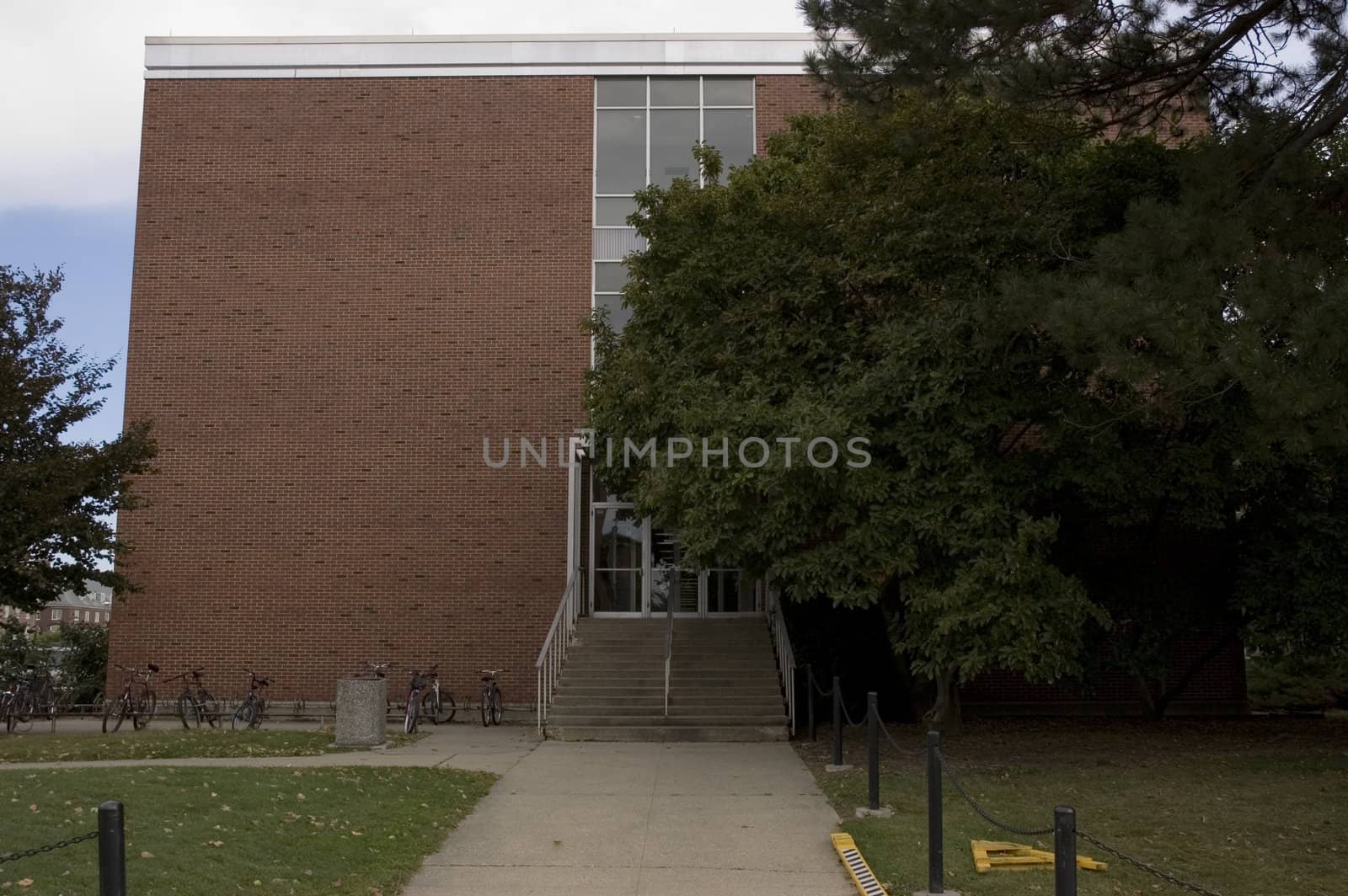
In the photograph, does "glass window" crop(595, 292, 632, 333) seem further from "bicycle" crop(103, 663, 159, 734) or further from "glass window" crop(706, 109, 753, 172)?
"bicycle" crop(103, 663, 159, 734)

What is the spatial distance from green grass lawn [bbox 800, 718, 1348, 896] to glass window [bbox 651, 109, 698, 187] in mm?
10215

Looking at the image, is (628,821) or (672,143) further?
(672,143)

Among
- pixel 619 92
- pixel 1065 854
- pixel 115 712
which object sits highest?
pixel 619 92

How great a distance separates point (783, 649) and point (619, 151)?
9469 mm

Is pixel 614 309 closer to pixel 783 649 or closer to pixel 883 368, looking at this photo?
pixel 783 649

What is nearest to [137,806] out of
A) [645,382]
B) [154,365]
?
[645,382]

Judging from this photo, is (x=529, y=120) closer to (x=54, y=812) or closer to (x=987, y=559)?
(x=987, y=559)

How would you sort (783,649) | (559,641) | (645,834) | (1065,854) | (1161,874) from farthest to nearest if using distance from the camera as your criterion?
(559,641), (783,649), (645,834), (1161,874), (1065,854)

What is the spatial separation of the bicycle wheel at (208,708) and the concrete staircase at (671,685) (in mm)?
5323

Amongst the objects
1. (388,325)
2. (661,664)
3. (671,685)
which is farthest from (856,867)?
(388,325)

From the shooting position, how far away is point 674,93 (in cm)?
2145

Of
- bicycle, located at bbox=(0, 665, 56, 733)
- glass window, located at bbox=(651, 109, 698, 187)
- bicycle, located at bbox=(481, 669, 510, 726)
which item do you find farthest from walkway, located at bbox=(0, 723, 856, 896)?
glass window, located at bbox=(651, 109, 698, 187)

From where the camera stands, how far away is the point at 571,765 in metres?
12.8

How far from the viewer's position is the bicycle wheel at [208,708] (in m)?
17.3
